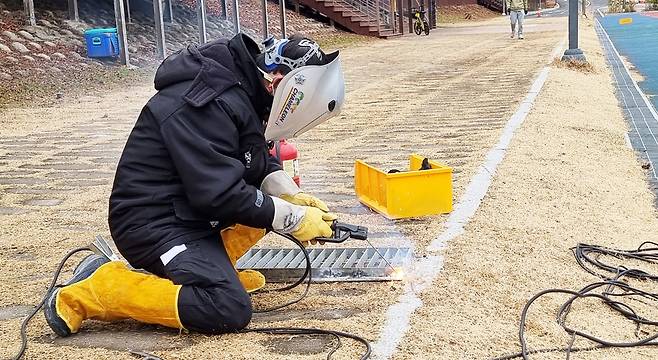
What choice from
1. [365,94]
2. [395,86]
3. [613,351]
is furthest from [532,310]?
[395,86]

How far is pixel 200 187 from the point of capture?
3.58 meters

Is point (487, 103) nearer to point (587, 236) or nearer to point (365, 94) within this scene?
point (365, 94)

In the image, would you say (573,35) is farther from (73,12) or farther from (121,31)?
(73,12)

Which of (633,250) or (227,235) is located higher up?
(227,235)

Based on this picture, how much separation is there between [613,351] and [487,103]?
25.0 ft

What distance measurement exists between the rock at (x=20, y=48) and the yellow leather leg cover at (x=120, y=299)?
12.2 m

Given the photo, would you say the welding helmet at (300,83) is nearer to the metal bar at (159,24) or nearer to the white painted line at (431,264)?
the white painted line at (431,264)

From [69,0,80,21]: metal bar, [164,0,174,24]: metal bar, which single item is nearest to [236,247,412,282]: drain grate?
[69,0,80,21]: metal bar

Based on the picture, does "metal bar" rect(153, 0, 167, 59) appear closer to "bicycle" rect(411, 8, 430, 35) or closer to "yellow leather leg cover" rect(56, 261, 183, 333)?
"yellow leather leg cover" rect(56, 261, 183, 333)

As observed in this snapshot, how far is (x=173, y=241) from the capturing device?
12.3 feet

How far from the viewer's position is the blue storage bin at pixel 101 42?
15648 mm

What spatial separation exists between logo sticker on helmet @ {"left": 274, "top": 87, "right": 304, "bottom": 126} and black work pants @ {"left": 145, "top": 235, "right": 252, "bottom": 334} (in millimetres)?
640

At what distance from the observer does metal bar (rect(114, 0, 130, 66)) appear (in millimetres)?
15469

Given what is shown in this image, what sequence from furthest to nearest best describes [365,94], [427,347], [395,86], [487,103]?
[395,86] → [365,94] → [487,103] → [427,347]
